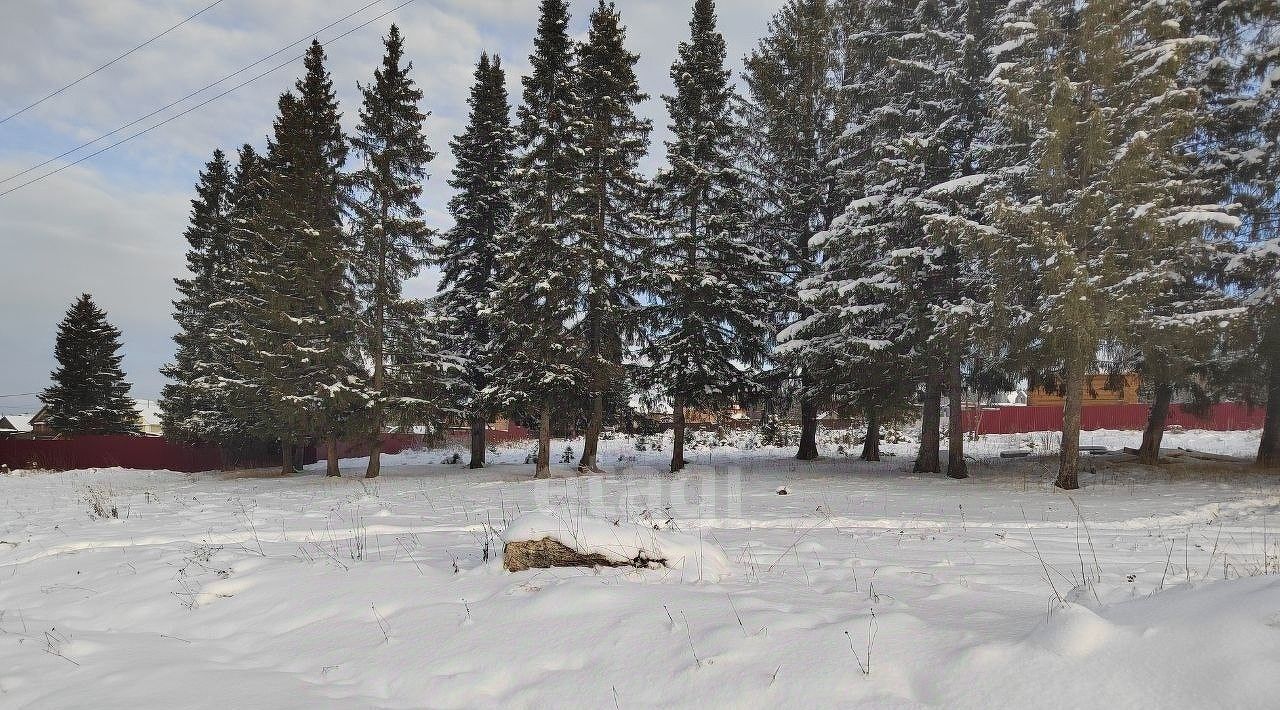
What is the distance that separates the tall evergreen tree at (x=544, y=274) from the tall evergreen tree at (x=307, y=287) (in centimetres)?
526

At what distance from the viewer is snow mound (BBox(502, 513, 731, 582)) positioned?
4.89 m

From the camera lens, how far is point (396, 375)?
1934 centimetres

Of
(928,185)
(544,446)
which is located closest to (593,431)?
(544,446)

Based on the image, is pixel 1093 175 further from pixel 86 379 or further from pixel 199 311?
pixel 86 379

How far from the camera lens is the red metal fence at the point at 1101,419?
3212 centimetres

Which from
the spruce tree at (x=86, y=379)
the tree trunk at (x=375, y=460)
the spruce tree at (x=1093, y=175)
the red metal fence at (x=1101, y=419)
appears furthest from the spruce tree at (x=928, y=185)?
the spruce tree at (x=86, y=379)

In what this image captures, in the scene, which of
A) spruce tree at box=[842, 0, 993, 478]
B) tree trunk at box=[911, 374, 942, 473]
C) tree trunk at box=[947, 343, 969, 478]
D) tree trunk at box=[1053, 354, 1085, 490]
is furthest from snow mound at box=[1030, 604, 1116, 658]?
tree trunk at box=[911, 374, 942, 473]

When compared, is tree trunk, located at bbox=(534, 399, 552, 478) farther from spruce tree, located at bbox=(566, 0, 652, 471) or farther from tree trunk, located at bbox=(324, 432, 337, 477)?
tree trunk, located at bbox=(324, 432, 337, 477)

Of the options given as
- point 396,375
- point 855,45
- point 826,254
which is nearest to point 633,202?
point 826,254

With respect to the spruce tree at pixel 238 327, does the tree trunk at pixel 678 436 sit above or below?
below

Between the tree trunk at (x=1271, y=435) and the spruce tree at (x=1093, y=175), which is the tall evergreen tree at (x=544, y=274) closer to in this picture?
the spruce tree at (x=1093, y=175)

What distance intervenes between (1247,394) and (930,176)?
351 inches

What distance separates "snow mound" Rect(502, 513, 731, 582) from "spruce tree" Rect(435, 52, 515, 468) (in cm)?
1847

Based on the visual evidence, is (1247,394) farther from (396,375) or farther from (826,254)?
(396,375)
